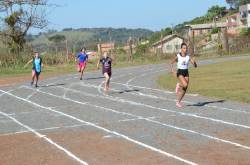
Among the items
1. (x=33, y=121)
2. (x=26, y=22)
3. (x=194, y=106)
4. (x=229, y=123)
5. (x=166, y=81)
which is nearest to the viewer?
(x=26, y=22)

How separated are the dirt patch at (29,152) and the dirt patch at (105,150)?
13.3 inches

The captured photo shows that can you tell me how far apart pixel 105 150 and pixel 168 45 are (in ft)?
196

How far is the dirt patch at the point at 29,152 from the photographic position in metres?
10.0

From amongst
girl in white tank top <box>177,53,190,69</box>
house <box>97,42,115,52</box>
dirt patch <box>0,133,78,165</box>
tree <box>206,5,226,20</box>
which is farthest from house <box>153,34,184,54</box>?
tree <box>206,5,226,20</box>

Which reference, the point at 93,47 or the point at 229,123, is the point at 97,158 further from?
the point at 93,47

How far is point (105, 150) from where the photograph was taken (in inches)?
422

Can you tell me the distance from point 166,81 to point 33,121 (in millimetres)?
13869

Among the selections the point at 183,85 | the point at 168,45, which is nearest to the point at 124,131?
the point at 183,85

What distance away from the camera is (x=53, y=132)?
13.4 metres

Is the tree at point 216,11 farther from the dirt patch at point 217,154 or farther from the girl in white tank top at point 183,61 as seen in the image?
the dirt patch at point 217,154

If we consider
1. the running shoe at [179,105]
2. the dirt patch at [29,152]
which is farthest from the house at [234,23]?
the dirt patch at [29,152]

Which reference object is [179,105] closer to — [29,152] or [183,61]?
[183,61]

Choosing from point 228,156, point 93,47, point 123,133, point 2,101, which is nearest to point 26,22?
point 228,156

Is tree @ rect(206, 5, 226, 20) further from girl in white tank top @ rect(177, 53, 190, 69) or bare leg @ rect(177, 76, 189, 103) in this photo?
bare leg @ rect(177, 76, 189, 103)
